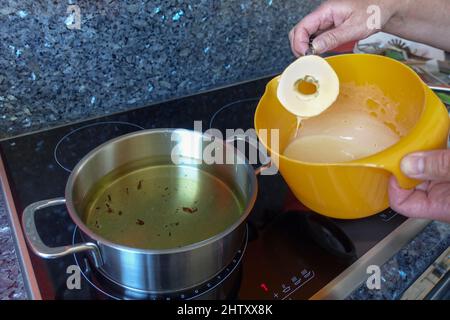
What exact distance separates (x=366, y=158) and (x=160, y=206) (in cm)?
31

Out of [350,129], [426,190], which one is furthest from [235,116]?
[426,190]

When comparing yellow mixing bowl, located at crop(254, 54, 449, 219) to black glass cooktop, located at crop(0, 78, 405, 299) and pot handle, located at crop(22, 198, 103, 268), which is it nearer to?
black glass cooktop, located at crop(0, 78, 405, 299)

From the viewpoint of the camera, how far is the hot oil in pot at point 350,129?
686 mm

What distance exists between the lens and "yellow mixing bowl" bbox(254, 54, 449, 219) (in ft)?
1.68

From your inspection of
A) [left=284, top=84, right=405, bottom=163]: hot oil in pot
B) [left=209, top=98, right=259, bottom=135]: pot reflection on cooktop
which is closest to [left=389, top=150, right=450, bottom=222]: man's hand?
[left=284, top=84, right=405, bottom=163]: hot oil in pot

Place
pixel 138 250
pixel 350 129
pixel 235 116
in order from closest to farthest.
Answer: pixel 138 250 → pixel 350 129 → pixel 235 116

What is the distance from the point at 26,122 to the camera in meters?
0.76

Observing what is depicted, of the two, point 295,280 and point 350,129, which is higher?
point 350,129

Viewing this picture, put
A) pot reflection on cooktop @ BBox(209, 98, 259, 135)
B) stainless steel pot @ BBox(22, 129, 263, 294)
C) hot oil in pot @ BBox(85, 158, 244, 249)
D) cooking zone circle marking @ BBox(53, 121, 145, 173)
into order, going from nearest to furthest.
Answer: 1. stainless steel pot @ BBox(22, 129, 263, 294)
2. hot oil in pot @ BBox(85, 158, 244, 249)
3. cooking zone circle marking @ BBox(53, 121, 145, 173)
4. pot reflection on cooktop @ BBox(209, 98, 259, 135)

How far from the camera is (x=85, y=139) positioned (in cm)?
77

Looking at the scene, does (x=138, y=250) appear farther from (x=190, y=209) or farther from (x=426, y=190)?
(x=426, y=190)

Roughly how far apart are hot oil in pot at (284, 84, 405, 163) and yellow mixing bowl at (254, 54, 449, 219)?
0.06 ft

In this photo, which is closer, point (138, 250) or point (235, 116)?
point (138, 250)

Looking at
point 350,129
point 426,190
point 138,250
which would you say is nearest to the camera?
point 138,250
